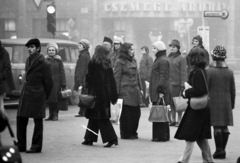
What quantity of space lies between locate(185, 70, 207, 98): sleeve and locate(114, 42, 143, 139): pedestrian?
3316mm

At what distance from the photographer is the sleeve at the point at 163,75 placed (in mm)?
11610

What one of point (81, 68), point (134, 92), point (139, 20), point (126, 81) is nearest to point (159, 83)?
point (134, 92)

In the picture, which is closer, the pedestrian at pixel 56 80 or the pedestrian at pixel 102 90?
the pedestrian at pixel 102 90

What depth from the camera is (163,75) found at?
11.7 meters

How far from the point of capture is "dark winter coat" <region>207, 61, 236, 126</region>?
9461 mm

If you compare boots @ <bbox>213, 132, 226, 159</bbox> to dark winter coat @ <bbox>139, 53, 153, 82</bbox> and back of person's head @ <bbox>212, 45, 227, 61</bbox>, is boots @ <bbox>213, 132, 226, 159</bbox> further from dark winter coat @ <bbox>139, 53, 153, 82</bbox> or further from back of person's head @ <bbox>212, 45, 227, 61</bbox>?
dark winter coat @ <bbox>139, 53, 153, 82</bbox>

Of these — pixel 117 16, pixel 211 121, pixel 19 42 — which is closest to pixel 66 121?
pixel 19 42

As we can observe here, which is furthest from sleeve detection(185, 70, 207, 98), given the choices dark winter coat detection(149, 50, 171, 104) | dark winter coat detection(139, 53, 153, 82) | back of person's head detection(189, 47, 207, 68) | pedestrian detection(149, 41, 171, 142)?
dark winter coat detection(139, 53, 153, 82)

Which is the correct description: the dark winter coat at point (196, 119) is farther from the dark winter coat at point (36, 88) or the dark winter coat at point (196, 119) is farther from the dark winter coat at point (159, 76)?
the dark winter coat at point (159, 76)

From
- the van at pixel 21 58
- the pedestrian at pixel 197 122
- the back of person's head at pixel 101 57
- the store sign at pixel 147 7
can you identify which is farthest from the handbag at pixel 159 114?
the store sign at pixel 147 7

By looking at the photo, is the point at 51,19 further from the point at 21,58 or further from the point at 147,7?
the point at 147,7

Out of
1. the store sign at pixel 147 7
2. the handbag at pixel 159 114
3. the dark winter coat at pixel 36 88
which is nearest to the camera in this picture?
the dark winter coat at pixel 36 88

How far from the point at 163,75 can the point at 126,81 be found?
67 cm

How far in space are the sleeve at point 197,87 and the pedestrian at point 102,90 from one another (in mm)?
2272
